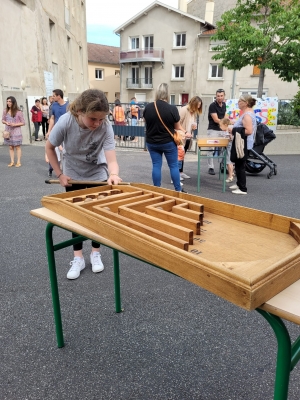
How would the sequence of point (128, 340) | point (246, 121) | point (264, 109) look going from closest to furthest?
point (128, 340)
point (246, 121)
point (264, 109)

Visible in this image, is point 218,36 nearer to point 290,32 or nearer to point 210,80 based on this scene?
point 290,32

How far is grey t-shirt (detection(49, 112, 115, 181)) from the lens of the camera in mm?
2443

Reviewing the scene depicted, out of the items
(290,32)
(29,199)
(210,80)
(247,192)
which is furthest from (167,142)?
(210,80)

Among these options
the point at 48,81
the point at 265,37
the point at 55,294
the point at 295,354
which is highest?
the point at 265,37

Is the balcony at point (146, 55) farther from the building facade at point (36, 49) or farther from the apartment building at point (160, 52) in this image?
the building facade at point (36, 49)

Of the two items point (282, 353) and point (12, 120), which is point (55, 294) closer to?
point (282, 353)

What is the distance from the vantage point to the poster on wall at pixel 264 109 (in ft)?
35.2

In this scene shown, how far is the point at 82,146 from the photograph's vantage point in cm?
256

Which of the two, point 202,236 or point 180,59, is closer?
point 202,236

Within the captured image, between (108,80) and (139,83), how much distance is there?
11.8m

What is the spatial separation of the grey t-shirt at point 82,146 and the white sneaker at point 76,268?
0.88m

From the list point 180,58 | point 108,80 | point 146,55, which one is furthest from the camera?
point 108,80

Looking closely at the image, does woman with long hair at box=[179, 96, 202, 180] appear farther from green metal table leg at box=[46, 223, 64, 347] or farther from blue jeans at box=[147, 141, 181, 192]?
green metal table leg at box=[46, 223, 64, 347]

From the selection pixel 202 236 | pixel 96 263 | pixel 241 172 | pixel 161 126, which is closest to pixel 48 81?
pixel 241 172
